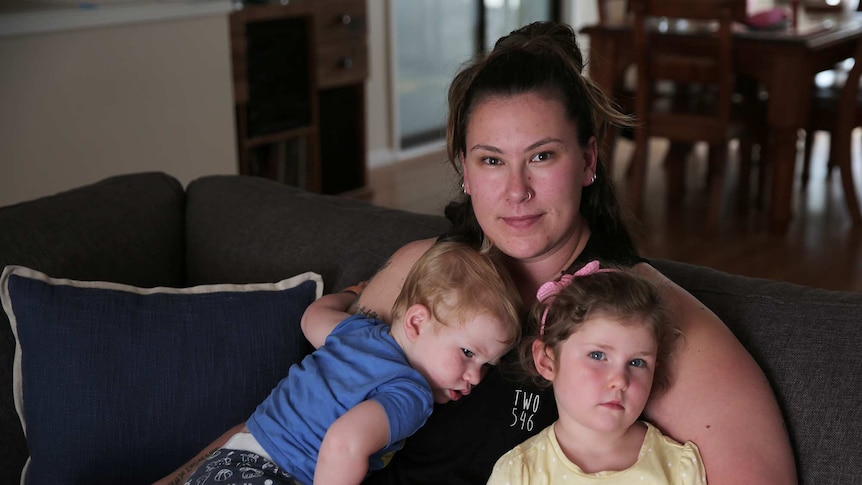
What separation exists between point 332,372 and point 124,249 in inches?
25.8

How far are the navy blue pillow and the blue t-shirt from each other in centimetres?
15

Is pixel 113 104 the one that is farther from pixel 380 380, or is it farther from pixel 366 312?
pixel 380 380

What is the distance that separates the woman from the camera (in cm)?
137

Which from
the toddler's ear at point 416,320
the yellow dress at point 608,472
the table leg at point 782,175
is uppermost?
the toddler's ear at point 416,320

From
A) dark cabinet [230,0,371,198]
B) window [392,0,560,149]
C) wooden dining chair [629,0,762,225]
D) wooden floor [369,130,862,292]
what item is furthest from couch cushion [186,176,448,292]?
window [392,0,560,149]

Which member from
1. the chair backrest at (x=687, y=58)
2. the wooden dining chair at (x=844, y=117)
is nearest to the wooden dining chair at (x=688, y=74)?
the chair backrest at (x=687, y=58)

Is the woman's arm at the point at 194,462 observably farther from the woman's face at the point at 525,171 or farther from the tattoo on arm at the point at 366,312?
the woman's face at the point at 525,171

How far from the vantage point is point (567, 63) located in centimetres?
153

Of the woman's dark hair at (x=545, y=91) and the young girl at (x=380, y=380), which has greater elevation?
the woman's dark hair at (x=545, y=91)

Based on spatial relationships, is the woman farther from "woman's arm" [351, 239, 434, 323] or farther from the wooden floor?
the wooden floor

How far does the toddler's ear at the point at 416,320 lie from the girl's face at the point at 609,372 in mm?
256

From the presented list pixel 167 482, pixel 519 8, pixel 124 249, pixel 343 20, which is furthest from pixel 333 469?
pixel 519 8

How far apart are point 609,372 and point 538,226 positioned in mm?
295

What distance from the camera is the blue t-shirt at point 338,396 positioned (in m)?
1.47
